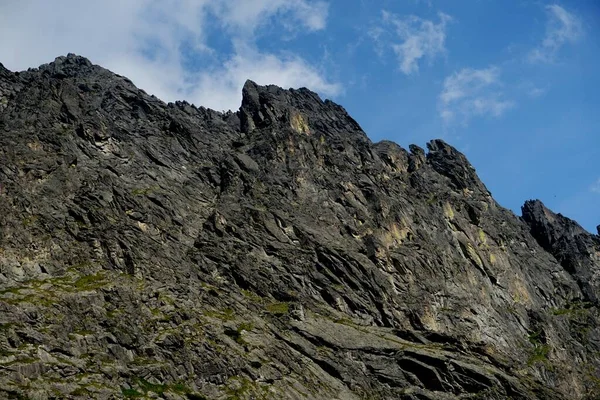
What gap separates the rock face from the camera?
76.2 m

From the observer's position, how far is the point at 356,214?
134 m

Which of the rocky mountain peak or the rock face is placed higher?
the rocky mountain peak

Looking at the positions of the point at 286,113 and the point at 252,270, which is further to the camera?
the point at 286,113

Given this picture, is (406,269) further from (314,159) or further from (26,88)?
(26,88)

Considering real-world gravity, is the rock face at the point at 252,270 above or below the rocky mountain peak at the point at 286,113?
below

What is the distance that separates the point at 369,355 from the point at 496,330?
39999 mm

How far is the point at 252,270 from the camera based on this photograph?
105875 mm

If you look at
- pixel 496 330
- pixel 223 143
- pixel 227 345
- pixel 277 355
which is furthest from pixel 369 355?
pixel 223 143

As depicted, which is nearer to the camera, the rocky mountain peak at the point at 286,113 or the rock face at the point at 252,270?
the rock face at the point at 252,270

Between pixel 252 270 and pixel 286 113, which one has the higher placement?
pixel 286 113

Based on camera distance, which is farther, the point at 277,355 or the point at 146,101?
the point at 146,101

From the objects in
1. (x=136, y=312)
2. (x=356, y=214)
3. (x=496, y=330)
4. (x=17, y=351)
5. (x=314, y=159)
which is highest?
(x=314, y=159)

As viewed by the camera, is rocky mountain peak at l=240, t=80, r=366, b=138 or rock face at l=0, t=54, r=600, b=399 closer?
rock face at l=0, t=54, r=600, b=399

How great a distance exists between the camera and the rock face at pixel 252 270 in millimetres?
76188
